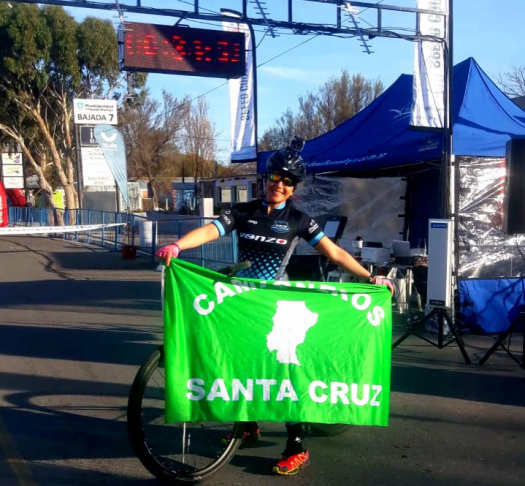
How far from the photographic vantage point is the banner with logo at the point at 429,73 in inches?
343

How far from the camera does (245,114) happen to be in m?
12.5

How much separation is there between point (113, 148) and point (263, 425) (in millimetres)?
21163

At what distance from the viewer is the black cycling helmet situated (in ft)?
14.3

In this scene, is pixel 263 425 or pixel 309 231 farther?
pixel 263 425

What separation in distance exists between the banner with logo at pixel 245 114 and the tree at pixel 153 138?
31.4 metres

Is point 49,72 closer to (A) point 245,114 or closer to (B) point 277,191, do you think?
(A) point 245,114

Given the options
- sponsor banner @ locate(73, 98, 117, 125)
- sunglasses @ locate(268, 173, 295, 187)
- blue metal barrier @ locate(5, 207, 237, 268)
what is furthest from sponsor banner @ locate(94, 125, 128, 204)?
sunglasses @ locate(268, 173, 295, 187)

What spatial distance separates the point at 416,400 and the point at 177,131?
50.1 metres

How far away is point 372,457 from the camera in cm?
462

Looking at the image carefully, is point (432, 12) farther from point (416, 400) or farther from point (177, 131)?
point (177, 131)

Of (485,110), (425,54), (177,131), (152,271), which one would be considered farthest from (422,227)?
(177,131)

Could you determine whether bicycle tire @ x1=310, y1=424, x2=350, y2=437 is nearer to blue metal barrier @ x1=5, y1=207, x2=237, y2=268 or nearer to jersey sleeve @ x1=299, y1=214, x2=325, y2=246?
jersey sleeve @ x1=299, y1=214, x2=325, y2=246

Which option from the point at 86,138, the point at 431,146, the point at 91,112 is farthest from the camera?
the point at 86,138

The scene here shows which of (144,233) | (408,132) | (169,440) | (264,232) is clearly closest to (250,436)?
(169,440)
